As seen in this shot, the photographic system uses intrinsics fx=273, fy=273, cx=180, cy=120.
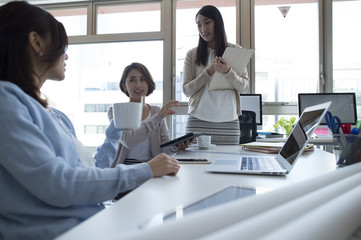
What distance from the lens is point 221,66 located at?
61.1 inches

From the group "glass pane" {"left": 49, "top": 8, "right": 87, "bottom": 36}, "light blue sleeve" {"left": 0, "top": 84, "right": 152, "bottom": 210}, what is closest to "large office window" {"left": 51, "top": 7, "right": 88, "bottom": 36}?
"glass pane" {"left": 49, "top": 8, "right": 87, "bottom": 36}

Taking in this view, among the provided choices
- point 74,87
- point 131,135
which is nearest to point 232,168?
point 131,135

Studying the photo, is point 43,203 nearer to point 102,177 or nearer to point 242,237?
point 102,177

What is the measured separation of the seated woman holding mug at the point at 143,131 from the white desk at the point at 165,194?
0.64m

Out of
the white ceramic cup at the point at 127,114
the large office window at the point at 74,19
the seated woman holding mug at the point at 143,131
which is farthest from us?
the large office window at the point at 74,19

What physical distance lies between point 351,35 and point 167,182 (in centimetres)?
365

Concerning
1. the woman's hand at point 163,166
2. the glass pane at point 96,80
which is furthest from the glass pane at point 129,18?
the woman's hand at point 163,166

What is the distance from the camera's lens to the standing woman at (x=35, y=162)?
0.58 meters

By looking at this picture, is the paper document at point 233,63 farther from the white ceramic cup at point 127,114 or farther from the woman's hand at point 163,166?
the woman's hand at point 163,166

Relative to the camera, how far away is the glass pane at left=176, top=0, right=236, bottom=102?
364 cm

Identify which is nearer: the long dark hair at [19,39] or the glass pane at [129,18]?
the long dark hair at [19,39]

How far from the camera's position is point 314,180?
0.38 m

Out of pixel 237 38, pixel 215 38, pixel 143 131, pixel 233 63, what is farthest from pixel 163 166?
pixel 237 38

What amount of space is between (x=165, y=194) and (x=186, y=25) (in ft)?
11.4
